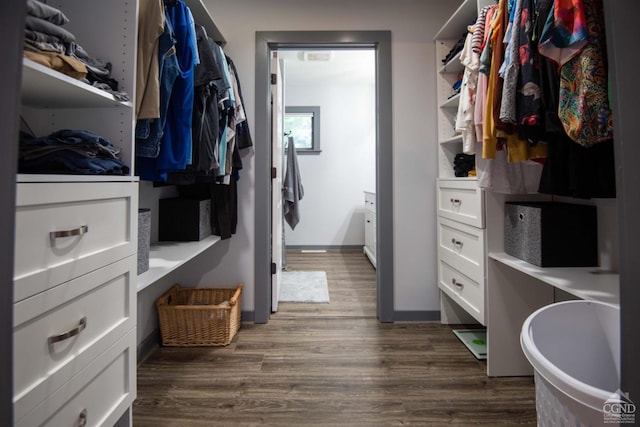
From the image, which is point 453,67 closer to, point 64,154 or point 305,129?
point 64,154

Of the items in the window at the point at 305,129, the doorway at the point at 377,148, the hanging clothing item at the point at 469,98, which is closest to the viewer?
the hanging clothing item at the point at 469,98

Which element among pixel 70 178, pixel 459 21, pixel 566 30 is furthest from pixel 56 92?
pixel 459 21

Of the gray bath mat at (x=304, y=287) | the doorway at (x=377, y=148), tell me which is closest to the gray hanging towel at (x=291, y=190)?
the gray bath mat at (x=304, y=287)

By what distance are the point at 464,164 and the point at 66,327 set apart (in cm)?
199

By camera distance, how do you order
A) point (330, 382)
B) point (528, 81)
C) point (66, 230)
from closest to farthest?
point (66, 230) → point (528, 81) → point (330, 382)

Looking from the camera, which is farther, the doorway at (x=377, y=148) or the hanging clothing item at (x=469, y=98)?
the doorway at (x=377, y=148)

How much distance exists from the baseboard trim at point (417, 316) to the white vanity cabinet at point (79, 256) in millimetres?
1616

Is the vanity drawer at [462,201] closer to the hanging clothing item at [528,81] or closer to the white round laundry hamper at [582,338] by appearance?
the hanging clothing item at [528,81]

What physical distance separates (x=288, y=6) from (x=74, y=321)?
2.21m

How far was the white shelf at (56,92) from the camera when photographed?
729 millimetres

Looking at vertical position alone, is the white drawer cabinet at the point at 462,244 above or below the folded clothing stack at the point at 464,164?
below

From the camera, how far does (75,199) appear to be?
0.76m

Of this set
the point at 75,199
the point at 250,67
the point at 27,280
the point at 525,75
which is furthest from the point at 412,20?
the point at 27,280

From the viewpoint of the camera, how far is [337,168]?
4457 mm
